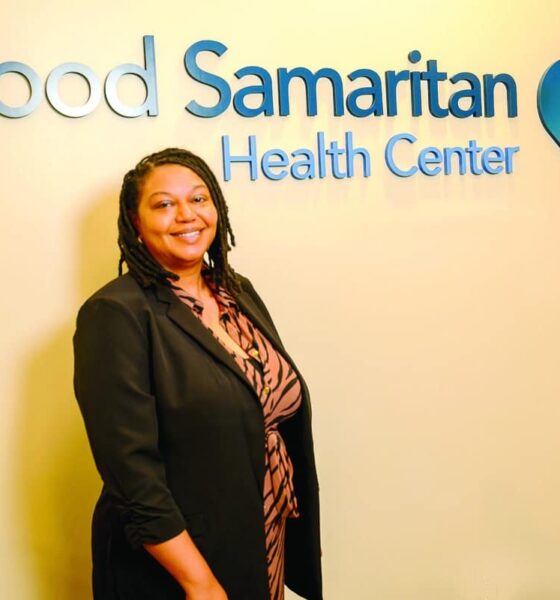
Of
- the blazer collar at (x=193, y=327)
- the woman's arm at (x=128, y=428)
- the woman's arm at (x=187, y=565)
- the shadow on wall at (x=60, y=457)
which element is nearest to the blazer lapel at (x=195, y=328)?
the blazer collar at (x=193, y=327)

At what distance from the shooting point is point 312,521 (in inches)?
79.2

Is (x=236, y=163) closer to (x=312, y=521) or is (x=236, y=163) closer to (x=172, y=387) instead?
(x=172, y=387)

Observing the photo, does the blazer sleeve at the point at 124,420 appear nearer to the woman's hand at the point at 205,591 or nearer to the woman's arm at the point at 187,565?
the woman's arm at the point at 187,565

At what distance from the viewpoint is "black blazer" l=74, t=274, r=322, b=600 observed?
1546mm

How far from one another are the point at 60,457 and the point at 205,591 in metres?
0.86

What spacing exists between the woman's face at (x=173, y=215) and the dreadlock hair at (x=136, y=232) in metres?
0.02

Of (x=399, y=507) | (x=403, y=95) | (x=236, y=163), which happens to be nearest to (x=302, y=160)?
(x=236, y=163)

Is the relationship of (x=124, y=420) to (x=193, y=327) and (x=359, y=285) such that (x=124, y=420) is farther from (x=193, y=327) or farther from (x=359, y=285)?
(x=359, y=285)

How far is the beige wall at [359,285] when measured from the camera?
221cm

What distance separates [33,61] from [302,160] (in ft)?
2.80

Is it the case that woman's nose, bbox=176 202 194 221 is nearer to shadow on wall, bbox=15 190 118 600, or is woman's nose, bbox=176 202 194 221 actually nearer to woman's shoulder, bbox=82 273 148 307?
woman's shoulder, bbox=82 273 148 307

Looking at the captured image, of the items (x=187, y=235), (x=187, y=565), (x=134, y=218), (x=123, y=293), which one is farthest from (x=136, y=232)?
(x=187, y=565)

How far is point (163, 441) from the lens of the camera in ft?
5.34

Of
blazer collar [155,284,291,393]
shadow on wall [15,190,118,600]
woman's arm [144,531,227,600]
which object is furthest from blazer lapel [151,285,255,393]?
shadow on wall [15,190,118,600]
